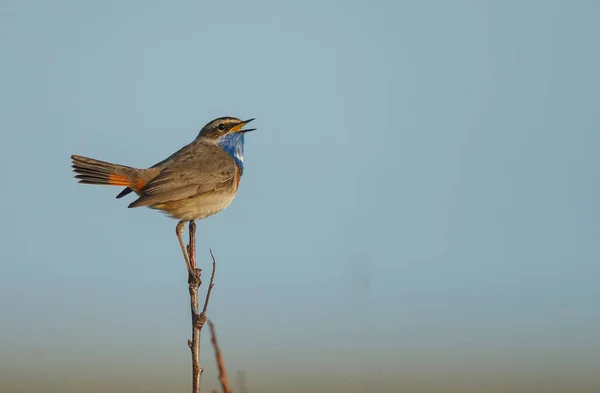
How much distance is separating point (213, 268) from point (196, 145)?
5212mm

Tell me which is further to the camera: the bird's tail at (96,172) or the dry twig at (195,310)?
the bird's tail at (96,172)

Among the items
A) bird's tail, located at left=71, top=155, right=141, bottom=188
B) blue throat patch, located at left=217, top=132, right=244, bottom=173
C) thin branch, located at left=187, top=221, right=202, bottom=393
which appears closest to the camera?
thin branch, located at left=187, top=221, right=202, bottom=393

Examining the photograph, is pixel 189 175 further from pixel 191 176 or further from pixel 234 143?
pixel 234 143

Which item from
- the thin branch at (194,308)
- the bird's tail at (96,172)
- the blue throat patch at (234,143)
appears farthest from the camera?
the blue throat patch at (234,143)

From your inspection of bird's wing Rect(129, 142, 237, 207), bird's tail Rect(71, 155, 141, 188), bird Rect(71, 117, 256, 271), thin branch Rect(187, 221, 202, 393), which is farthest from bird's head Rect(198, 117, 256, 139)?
thin branch Rect(187, 221, 202, 393)

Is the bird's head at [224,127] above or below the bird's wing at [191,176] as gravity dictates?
above

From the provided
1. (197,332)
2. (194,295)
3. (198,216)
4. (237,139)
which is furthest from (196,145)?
(197,332)

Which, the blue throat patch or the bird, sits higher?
the blue throat patch

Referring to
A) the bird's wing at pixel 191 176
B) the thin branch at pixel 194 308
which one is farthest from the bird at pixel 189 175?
the thin branch at pixel 194 308

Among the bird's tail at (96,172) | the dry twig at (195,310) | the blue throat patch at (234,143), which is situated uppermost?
the blue throat patch at (234,143)

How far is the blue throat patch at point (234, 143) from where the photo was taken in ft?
34.9

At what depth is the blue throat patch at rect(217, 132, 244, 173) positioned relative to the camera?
10.6 metres

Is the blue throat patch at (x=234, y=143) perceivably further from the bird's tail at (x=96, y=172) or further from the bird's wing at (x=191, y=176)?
the bird's tail at (x=96, y=172)

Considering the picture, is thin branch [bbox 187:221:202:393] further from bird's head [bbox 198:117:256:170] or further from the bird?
bird's head [bbox 198:117:256:170]
